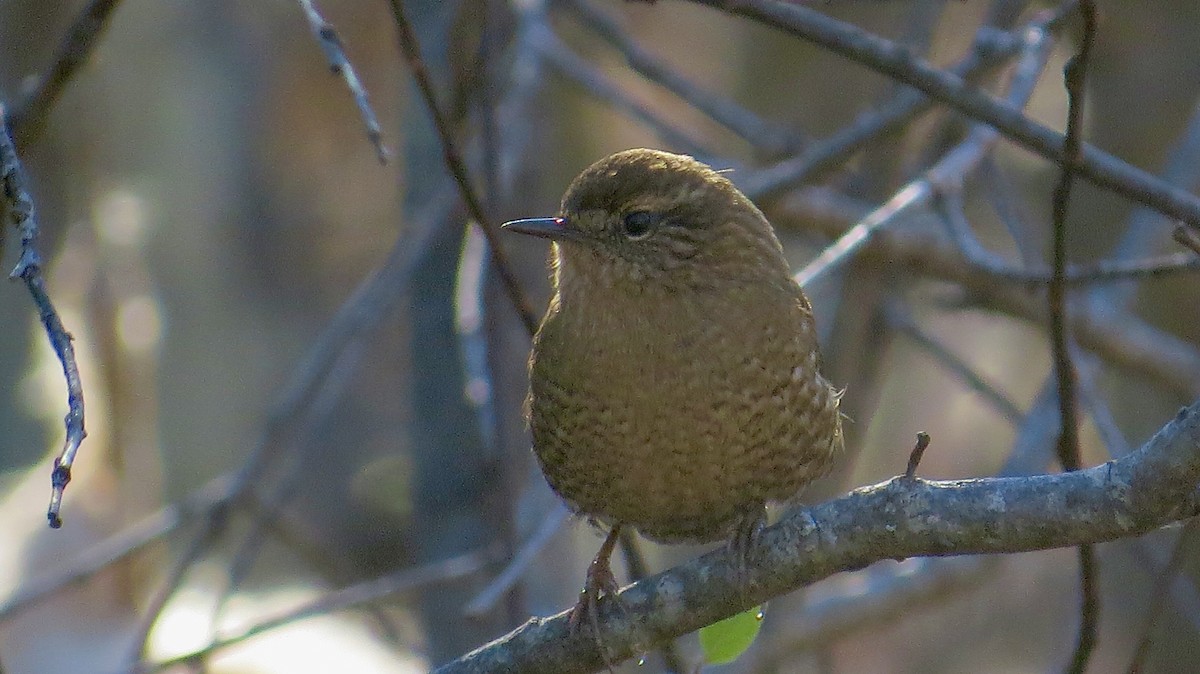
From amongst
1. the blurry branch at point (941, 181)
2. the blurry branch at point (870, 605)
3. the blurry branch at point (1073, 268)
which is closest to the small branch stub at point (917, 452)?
the blurry branch at point (1073, 268)

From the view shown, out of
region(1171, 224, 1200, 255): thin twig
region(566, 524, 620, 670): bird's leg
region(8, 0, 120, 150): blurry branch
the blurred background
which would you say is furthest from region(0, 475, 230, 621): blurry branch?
region(1171, 224, 1200, 255): thin twig

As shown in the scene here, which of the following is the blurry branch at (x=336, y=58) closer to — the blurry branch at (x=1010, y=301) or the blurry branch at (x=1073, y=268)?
the blurry branch at (x=1073, y=268)

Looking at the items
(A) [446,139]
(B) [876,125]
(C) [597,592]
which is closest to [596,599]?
(C) [597,592]

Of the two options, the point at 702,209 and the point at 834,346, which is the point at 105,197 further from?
the point at 702,209

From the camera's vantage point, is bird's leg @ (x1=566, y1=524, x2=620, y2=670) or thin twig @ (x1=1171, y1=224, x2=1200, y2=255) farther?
bird's leg @ (x1=566, y1=524, x2=620, y2=670)

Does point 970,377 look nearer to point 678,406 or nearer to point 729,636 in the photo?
point 678,406

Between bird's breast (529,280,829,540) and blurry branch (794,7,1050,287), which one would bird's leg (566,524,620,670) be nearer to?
bird's breast (529,280,829,540)

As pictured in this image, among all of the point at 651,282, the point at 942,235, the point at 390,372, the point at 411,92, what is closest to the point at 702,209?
the point at 651,282
